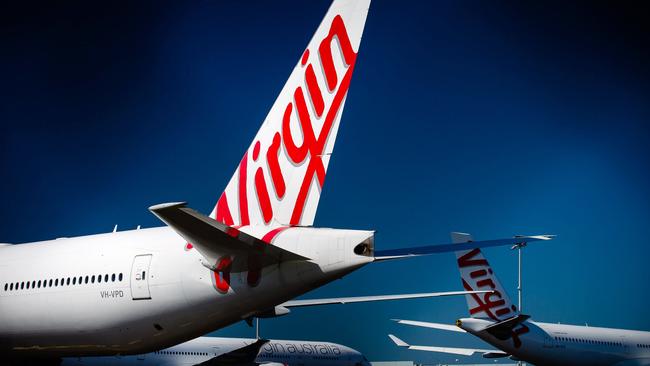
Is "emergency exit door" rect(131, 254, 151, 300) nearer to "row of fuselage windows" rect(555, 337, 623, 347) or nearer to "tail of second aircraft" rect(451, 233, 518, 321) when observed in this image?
"tail of second aircraft" rect(451, 233, 518, 321)

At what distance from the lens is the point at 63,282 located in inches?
449

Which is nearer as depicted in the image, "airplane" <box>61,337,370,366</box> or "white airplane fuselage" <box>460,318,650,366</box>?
"airplane" <box>61,337,370,366</box>

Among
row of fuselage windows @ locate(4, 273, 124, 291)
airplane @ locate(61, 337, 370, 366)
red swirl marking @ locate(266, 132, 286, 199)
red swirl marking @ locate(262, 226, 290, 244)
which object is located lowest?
airplane @ locate(61, 337, 370, 366)

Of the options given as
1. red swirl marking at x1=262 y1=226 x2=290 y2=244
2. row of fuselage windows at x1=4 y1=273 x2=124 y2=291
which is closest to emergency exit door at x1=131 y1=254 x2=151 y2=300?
row of fuselage windows at x1=4 y1=273 x2=124 y2=291

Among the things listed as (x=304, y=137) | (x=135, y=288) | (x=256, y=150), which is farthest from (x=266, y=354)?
(x=304, y=137)

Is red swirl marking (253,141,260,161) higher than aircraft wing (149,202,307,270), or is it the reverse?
red swirl marking (253,141,260,161)

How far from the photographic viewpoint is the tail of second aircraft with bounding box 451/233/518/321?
100ft

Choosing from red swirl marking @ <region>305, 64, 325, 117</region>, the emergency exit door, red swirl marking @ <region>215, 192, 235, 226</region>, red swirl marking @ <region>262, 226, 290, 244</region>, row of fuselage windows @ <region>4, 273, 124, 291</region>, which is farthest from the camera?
row of fuselage windows @ <region>4, 273, 124, 291</region>

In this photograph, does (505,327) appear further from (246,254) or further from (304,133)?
(246,254)

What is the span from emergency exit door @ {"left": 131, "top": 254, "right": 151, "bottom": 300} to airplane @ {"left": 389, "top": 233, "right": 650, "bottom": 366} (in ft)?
63.2

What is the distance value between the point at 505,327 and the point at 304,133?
21.4 meters

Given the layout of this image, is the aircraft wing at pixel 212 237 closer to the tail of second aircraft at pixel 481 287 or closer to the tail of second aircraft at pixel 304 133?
the tail of second aircraft at pixel 304 133

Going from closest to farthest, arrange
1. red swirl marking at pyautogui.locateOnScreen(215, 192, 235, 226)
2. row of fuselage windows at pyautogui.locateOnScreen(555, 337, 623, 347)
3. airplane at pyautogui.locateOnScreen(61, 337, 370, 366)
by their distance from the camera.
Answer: red swirl marking at pyautogui.locateOnScreen(215, 192, 235, 226) → airplane at pyautogui.locateOnScreen(61, 337, 370, 366) → row of fuselage windows at pyautogui.locateOnScreen(555, 337, 623, 347)

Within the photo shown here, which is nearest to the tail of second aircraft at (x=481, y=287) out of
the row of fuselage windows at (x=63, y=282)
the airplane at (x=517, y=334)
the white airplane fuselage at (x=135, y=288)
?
the airplane at (x=517, y=334)
